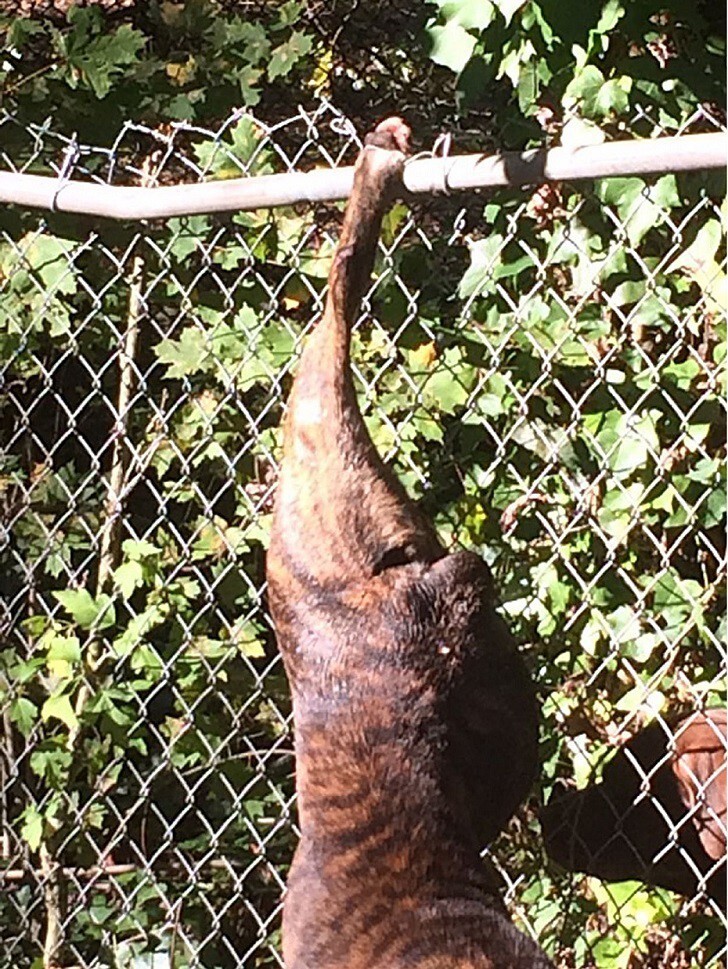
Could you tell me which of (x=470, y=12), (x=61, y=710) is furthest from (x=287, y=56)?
(x=61, y=710)

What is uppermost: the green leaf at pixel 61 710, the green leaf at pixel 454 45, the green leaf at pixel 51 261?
the green leaf at pixel 454 45

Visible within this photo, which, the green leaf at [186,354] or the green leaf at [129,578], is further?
the green leaf at [129,578]

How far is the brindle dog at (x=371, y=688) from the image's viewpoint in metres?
2.03

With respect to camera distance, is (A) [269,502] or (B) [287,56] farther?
(B) [287,56]

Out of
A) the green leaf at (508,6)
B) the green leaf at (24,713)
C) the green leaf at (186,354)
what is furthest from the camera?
the green leaf at (24,713)

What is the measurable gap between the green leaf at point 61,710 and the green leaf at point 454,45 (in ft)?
6.18

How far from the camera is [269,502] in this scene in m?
3.49

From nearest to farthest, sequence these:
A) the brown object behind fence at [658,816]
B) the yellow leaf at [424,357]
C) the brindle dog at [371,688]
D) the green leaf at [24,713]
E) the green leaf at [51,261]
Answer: the brindle dog at [371,688]
the brown object behind fence at [658,816]
the yellow leaf at [424,357]
the green leaf at [51,261]
the green leaf at [24,713]

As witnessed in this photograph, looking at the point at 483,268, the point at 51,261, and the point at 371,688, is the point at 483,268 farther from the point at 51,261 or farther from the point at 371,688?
the point at 371,688

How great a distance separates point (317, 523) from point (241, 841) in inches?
77.6

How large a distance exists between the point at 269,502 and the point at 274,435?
0.18m

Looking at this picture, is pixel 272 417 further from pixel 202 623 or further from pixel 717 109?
pixel 717 109

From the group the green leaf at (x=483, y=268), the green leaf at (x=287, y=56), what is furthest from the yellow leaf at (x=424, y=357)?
the green leaf at (x=287, y=56)

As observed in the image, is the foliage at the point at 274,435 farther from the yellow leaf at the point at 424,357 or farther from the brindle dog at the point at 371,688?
the brindle dog at the point at 371,688
